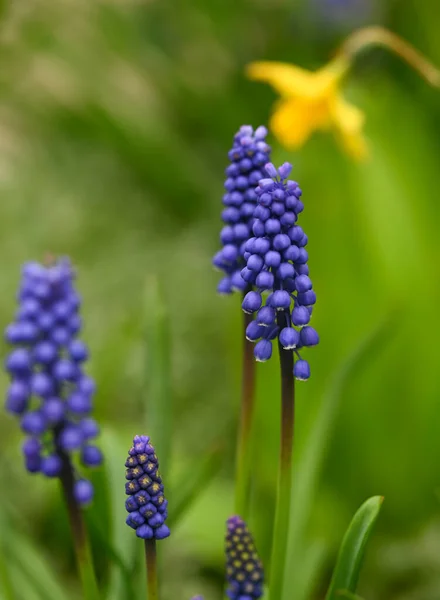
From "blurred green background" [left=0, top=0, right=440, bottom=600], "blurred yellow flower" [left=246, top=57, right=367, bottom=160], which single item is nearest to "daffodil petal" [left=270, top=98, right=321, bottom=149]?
"blurred yellow flower" [left=246, top=57, right=367, bottom=160]

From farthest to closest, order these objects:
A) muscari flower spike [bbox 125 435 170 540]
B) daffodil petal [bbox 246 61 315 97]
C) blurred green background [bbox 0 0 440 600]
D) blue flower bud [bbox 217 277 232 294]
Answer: blurred green background [bbox 0 0 440 600]
daffodil petal [bbox 246 61 315 97]
blue flower bud [bbox 217 277 232 294]
muscari flower spike [bbox 125 435 170 540]

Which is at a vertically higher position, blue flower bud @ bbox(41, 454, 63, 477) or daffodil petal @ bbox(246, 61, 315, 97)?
daffodil petal @ bbox(246, 61, 315, 97)

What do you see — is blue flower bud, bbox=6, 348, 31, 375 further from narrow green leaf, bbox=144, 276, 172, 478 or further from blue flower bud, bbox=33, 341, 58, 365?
narrow green leaf, bbox=144, 276, 172, 478

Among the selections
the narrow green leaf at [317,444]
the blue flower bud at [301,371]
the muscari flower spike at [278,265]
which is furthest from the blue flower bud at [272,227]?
the narrow green leaf at [317,444]

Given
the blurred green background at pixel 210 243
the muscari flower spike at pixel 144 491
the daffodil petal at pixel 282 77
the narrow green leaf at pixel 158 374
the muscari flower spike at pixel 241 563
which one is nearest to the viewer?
the muscari flower spike at pixel 144 491

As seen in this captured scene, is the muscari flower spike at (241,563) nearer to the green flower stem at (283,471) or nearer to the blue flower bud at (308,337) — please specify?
the green flower stem at (283,471)

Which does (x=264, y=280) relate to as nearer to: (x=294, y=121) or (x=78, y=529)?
(x=78, y=529)
